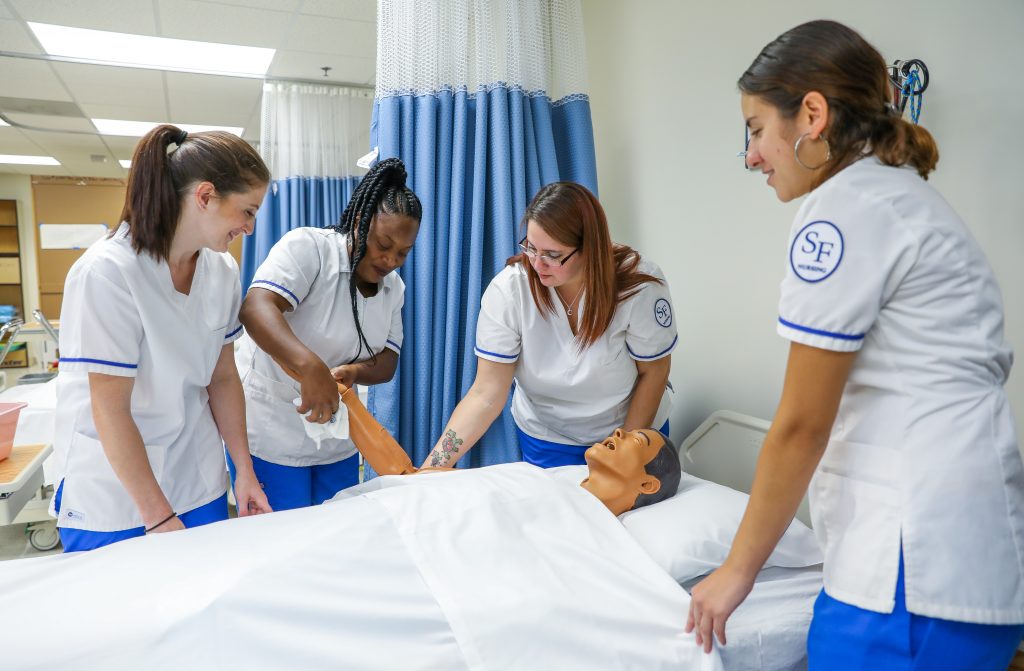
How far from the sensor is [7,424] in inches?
74.4

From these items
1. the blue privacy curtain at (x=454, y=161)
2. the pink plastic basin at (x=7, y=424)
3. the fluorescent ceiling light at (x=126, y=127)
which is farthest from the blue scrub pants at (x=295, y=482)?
the fluorescent ceiling light at (x=126, y=127)

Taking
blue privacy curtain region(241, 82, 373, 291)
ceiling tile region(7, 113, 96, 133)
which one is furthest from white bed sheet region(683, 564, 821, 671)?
ceiling tile region(7, 113, 96, 133)

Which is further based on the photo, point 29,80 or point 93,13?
point 29,80

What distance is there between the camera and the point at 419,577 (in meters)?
1.12

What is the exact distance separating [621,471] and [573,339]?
41 centimetres

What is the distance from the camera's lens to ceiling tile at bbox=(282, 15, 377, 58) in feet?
11.4

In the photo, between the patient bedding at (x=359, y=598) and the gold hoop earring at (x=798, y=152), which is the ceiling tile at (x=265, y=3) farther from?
the gold hoop earring at (x=798, y=152)

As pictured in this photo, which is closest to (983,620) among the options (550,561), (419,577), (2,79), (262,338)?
(550,561)

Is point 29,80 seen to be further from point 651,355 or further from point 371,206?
point 651,355

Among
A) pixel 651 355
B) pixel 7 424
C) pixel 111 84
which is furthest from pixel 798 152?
pixel 111 84

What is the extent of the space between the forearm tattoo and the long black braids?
32 centimetres

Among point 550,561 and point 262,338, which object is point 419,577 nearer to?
point 550,561

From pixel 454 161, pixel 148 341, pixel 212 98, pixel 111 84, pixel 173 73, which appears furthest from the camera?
pixel 212 98

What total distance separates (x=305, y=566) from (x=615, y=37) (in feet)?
6.82
